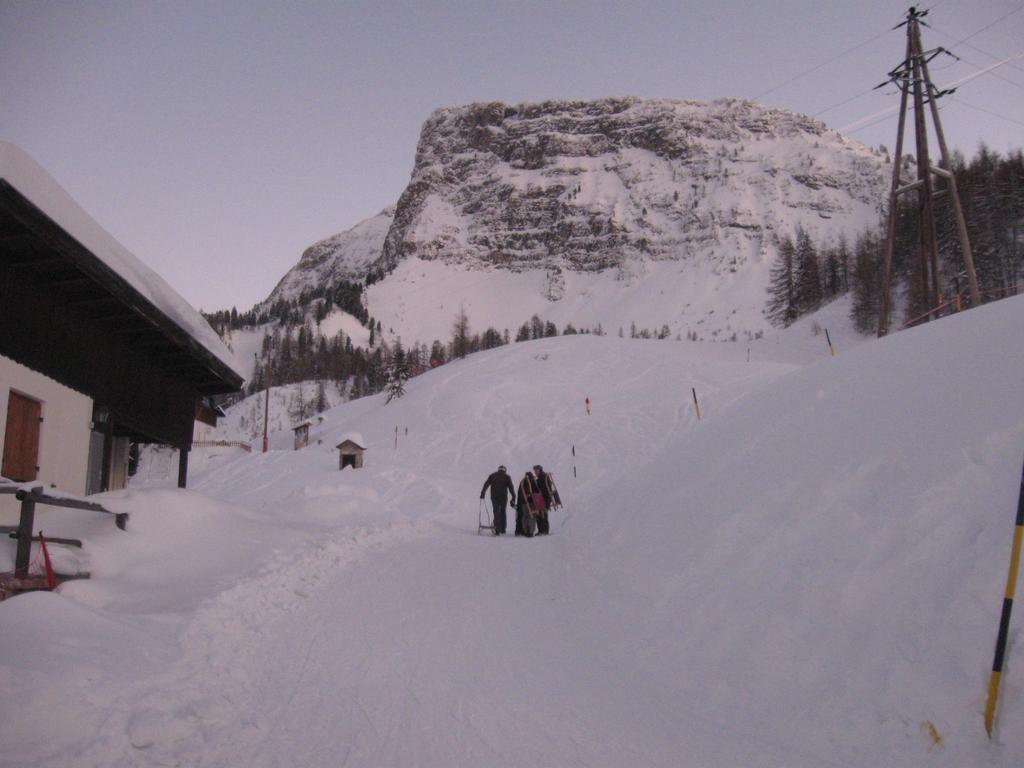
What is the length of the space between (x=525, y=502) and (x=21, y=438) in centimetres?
980

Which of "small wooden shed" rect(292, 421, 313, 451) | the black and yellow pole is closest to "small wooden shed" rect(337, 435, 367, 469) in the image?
"small wooden shed" rect(292, 421, 313, 451)

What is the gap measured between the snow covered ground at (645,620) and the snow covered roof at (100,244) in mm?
3200

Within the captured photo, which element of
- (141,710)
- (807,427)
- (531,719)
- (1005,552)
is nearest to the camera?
(1005,552)

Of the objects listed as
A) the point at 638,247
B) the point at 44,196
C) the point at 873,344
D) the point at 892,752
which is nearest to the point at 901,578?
the point at 892,752

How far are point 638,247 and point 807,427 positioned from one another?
172831 mm

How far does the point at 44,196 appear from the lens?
28.2 feet

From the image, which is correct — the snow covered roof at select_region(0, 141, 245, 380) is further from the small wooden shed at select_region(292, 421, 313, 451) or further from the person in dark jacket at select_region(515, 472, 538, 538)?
the small wooden shed at select_region(292, 421, 313, 451)

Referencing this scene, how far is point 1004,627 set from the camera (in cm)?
357

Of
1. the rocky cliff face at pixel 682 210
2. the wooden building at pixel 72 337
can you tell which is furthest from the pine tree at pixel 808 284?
the wooden building at pixel 72 337

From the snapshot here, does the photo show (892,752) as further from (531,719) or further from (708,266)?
(708,266)

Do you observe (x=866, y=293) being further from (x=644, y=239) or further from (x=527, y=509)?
(x=644, y=239)

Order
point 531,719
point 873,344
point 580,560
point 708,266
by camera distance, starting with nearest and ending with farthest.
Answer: point 531,719
point 873,344
point 580,560
point 708,266

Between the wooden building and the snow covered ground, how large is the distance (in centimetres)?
163

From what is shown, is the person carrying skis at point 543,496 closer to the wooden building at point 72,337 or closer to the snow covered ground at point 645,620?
the snow covered ground at point 645,620
